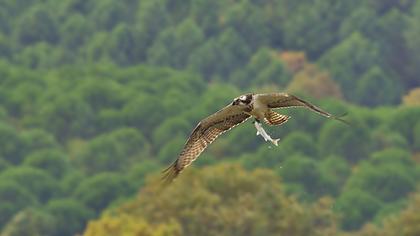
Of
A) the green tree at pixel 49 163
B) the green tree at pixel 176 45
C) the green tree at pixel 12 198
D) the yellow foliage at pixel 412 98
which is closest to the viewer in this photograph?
the green tree at pixel 12 198

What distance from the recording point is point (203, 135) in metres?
18.8

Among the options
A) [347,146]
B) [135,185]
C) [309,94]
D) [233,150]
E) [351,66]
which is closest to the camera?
[135,185]

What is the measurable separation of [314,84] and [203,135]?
94280 millimetres

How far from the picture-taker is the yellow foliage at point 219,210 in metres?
52.7

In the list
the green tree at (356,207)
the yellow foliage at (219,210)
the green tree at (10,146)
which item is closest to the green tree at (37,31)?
the green tree at (10,146)

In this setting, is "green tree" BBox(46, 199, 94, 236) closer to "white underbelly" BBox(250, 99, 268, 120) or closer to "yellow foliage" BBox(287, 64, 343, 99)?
"yellow foliage" BBox(287, 64, 343, 99)

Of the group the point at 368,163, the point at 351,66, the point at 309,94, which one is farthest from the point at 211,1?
the point at 368,163

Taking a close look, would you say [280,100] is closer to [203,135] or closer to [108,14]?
[203,135]

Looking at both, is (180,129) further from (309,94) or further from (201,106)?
(309,94)

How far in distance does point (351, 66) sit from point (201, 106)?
29955mm

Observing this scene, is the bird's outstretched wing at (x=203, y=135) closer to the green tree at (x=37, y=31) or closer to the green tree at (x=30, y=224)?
the green tree at (x=30, y=224)

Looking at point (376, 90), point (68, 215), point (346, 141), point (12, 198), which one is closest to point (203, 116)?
point (346, 141)

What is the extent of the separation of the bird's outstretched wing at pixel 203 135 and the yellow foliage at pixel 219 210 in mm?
31504

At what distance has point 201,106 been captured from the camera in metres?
94.8
